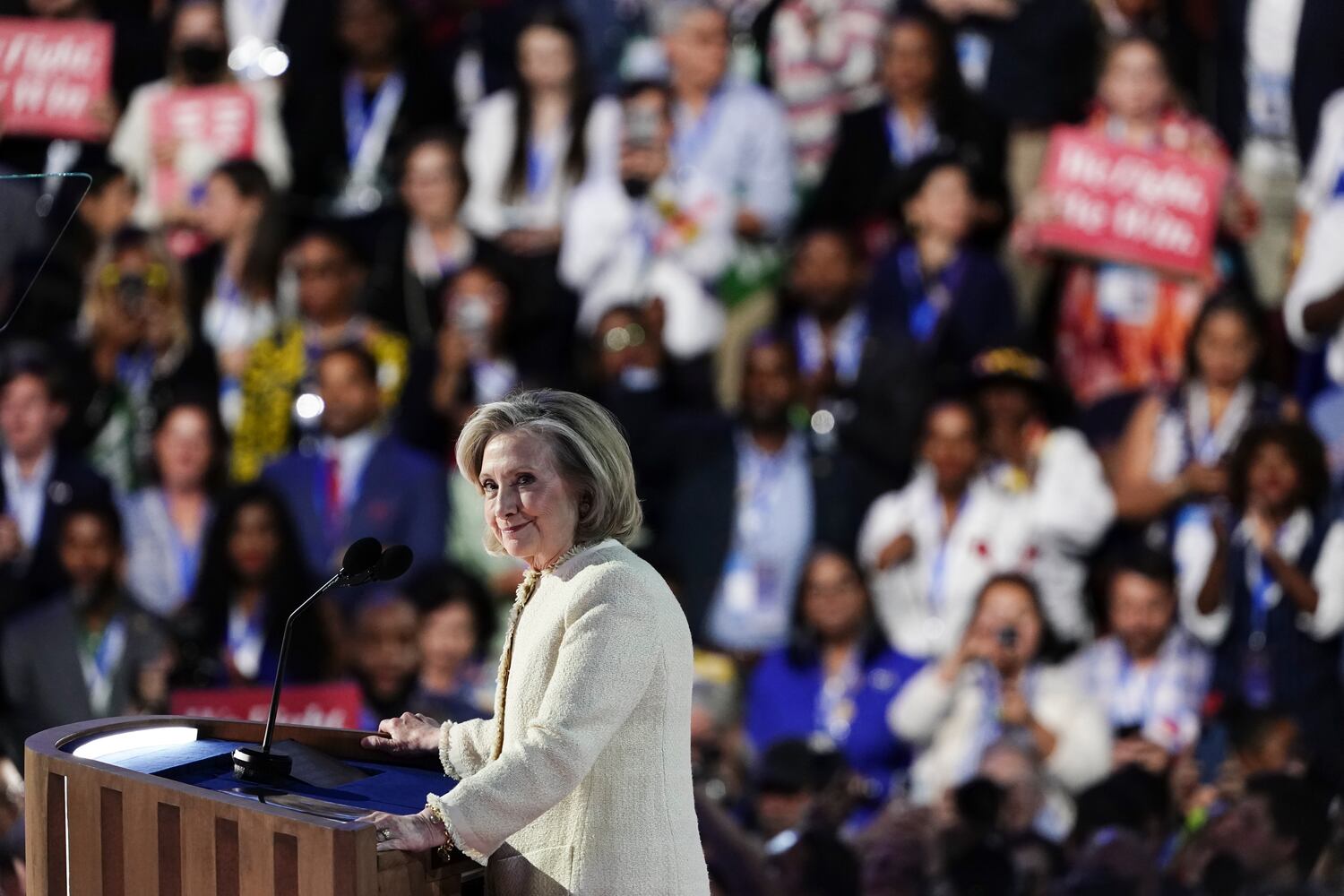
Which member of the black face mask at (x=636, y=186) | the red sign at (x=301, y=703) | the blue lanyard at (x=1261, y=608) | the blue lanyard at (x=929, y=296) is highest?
the black face mask at (x=636, y=186)

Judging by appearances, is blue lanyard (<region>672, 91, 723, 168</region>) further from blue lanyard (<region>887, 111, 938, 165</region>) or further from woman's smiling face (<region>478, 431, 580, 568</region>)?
woman's smiling face (<region>478, 431, 580, 568</region>)

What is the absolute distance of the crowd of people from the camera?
5.36 meters

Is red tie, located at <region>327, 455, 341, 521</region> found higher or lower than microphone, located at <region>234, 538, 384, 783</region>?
lower

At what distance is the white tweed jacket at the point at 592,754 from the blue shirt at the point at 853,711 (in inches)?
142

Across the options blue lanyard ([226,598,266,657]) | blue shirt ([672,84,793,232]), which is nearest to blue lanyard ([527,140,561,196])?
blue shirt ([672,84,793,232])

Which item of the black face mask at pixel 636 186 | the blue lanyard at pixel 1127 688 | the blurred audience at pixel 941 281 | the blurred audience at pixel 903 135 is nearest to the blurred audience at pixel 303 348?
the black face mask at pixel 636 186

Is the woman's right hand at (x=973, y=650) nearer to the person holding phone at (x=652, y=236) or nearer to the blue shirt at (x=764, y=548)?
the blue shirt at (x=764, y=548)

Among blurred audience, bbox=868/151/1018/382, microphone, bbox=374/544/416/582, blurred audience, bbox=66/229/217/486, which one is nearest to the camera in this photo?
microphone, bbox=374/544/416/582

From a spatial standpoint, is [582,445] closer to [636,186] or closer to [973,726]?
[973,726]

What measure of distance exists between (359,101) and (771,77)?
168 cm

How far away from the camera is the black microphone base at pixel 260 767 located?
2078 millimetres

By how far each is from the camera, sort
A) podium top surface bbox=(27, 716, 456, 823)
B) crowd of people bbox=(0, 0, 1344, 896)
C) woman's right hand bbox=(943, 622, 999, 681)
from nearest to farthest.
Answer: podium top surface bbox=(27, 716, 456, 823)
crowd of people bbox=(0, 0, 1344, 896)
woman's right hand bbox=(943, 622, 999, 681)

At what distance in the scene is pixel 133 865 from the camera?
6.66 feet

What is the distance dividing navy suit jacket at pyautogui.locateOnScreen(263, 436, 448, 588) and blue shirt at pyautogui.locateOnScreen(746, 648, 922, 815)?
1.30m
